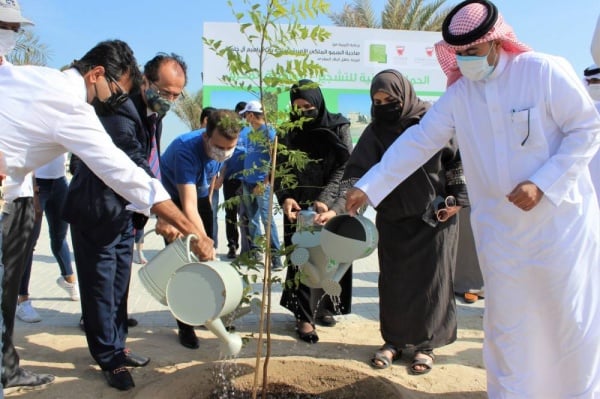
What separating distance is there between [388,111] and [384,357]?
1579 mm

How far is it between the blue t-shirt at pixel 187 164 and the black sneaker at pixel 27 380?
1.38m

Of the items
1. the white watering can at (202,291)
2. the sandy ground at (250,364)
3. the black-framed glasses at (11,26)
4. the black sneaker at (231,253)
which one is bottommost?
the sandy ground at (250,364)

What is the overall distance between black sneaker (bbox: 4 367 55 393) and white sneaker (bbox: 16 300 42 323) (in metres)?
1.22

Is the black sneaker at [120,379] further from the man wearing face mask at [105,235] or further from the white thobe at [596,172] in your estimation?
the white thobe at [596,172]

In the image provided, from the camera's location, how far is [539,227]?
2.14 m

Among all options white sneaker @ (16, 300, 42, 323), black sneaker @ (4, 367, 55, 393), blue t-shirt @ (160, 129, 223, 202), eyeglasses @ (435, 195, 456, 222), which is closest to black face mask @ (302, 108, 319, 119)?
blue t-shirt @ (160, 129, 223, 202)

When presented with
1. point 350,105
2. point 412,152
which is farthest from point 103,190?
point 350,105

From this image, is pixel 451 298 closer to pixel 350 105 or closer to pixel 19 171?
pixel 19 171

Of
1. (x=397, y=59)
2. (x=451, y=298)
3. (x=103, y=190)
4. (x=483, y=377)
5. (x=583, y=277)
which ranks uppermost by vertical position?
(x=397, y=59)

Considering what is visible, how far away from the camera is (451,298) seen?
327cm

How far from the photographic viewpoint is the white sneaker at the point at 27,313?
3986mm

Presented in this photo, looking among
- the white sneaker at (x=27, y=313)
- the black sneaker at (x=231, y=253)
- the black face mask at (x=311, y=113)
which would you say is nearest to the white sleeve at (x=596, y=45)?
the black face mask at (x=311, y=113)

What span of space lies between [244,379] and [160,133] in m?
1.83

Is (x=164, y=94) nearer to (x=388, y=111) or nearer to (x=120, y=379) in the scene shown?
(x=388, y=111)
